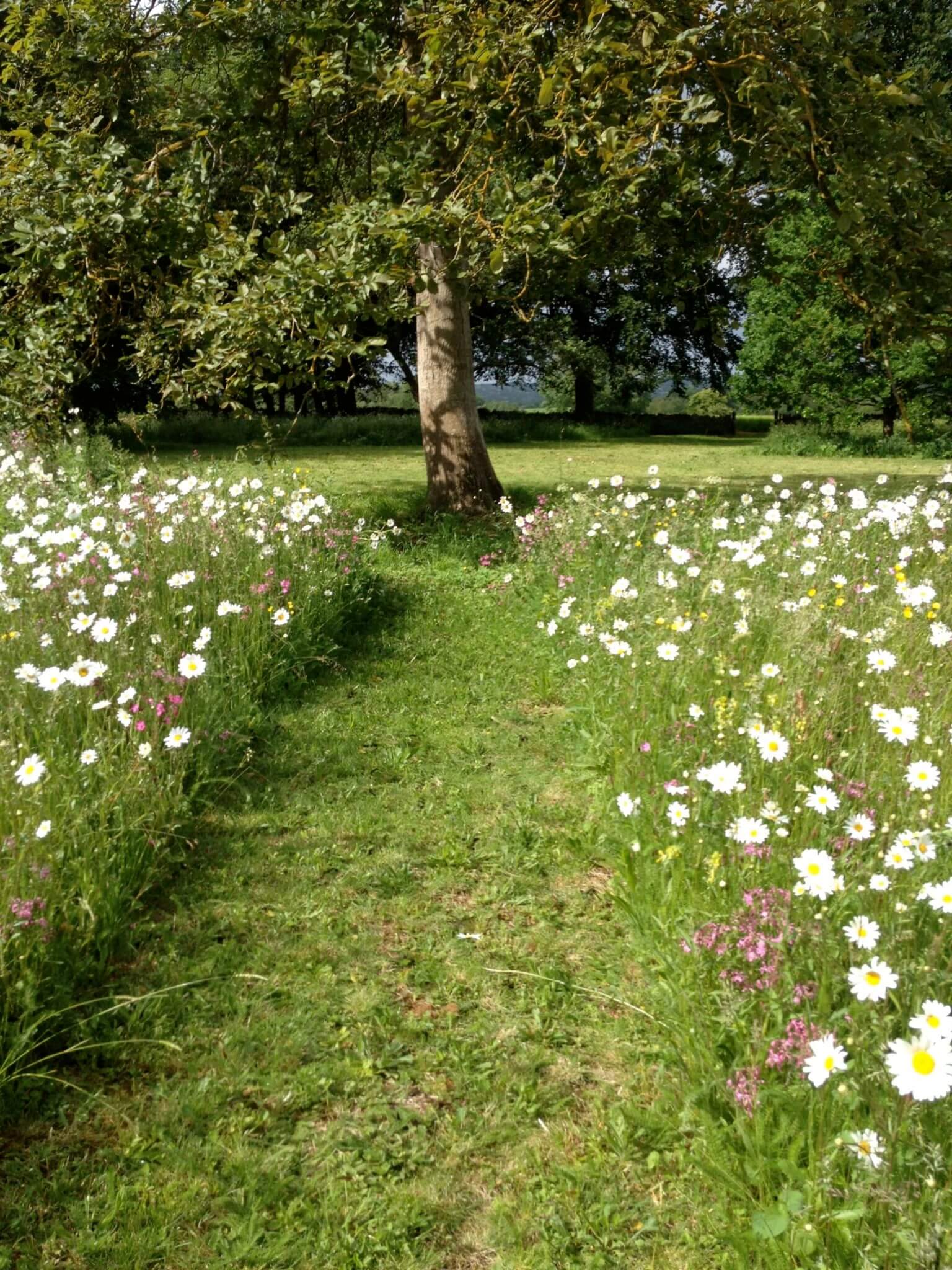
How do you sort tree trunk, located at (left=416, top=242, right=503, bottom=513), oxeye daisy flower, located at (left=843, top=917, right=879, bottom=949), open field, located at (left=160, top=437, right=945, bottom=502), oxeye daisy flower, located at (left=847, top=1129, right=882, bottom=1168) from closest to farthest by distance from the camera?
oxeye daisy flower, located at (left=847, top=1129, right=882, bottom=1168) < oxeye daisy flower, located at (left=843, top=917, right=879, bottom=949) < tree trunk, located at (left=416, top=242, right=503, bottom=513) < open field, located at (left=160, top=437, right=945, bottom=502)

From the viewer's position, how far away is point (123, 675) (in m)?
4.11

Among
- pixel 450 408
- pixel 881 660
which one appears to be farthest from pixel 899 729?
pixel 450 408

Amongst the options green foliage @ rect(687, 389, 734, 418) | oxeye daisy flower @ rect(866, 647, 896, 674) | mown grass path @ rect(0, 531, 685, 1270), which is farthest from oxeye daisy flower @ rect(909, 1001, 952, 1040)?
green foliage @ rect(687, 389, 734, 418)

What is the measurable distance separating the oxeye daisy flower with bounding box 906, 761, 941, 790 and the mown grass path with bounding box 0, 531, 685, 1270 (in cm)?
113

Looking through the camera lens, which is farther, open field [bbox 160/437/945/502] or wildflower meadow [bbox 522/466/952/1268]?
open field [bbox 160/437/945/502]

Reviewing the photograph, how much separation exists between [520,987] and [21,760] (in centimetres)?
200

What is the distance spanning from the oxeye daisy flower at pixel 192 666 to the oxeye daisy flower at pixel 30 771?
89 cm

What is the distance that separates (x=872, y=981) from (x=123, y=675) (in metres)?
3.24

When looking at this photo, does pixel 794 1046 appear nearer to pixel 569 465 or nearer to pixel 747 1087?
pixel 747 1087

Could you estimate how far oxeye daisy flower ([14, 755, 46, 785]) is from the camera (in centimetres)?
299

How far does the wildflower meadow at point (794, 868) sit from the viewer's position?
199cm

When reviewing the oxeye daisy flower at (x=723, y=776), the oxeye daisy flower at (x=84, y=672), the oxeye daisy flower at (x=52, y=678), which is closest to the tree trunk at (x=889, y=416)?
the oxeye daisy flower at (x=723, y=776)

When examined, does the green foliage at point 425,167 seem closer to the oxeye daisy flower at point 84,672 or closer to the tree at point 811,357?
the oxeye daisy flower at point 84,672

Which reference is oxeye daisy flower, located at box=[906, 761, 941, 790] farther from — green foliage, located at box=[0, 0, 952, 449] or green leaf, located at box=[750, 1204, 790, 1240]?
green foliage, located at box=[0, 0, 952, 449]
